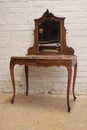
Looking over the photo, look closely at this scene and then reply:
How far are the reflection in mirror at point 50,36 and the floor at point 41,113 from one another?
733 mm

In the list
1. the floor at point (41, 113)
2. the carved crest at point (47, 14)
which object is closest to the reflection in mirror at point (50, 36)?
the carved crest at point (47, 14)

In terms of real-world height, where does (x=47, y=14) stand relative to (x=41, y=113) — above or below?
above

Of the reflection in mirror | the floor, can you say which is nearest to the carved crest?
the reflection in mirror

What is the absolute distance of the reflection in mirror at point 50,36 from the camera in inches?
90.1

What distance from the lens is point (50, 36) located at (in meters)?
2.29

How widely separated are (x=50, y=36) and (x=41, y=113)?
1.06 metres

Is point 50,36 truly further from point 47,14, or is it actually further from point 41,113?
point 41,113

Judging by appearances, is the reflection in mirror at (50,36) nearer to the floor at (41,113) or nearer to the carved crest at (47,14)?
the carved crest at (47,14)

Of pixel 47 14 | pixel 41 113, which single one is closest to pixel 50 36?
pixel 47 14

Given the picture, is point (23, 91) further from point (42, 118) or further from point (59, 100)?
point (42, 118)

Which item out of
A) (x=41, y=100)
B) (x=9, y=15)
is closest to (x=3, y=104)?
(x=41, y=100)

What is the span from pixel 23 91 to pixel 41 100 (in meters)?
0.44

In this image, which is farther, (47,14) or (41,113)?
(47,14)

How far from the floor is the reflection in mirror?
73cm
